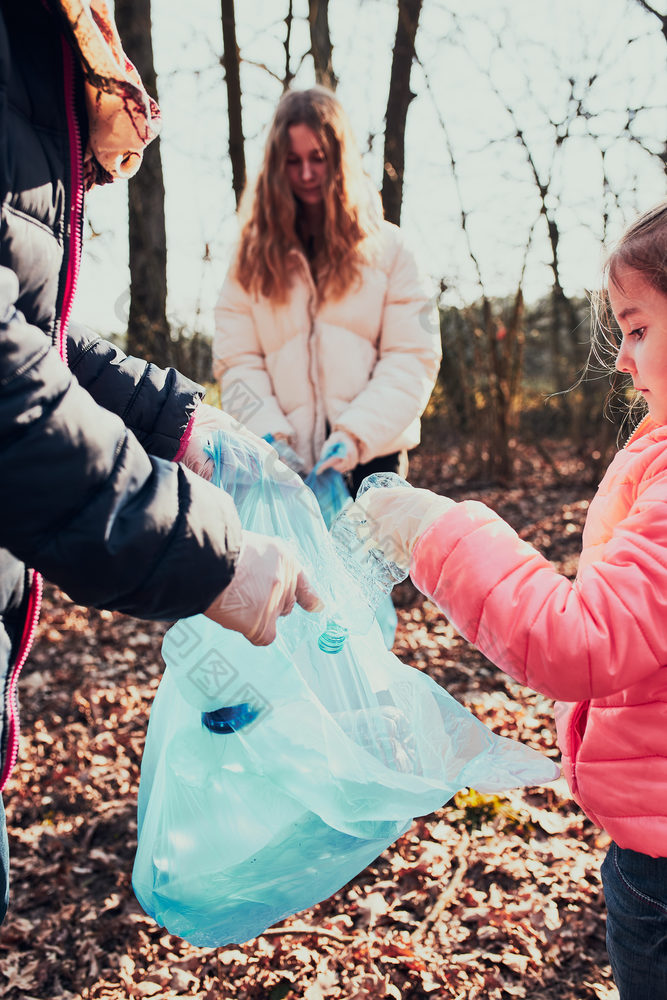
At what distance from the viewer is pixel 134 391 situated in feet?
5.08

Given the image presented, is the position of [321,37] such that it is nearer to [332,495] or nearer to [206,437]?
[332,495]

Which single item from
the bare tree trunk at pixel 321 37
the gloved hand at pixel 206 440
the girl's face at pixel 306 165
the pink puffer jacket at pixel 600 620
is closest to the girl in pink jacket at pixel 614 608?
the pink puffer jacket at pixel 600 620

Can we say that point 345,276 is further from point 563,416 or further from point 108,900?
point 563,416

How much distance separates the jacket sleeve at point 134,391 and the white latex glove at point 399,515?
1.60 feet

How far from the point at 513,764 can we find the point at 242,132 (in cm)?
691

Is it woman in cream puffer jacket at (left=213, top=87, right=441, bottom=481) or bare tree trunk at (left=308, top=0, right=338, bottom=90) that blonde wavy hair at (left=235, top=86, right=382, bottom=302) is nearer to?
woman in cream puffer jacket at (left=213, top=87, right=441, bottom=481)

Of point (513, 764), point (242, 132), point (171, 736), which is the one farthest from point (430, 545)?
point (242, 132)

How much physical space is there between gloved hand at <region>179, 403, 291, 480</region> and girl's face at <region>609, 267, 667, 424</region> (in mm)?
831

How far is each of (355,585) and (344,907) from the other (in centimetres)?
131

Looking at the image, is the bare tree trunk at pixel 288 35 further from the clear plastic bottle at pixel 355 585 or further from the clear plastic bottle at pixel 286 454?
the clear plastic bottle at pixel 355 585

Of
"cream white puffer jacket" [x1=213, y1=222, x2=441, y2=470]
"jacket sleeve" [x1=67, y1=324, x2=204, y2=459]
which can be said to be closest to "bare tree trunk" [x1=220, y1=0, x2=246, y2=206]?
"cream white puffer jacket" [x1=213, y1=222, x2=441, y2=470]

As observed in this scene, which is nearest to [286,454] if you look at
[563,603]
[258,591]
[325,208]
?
[325,208]

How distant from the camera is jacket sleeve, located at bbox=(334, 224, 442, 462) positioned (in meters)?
2.85

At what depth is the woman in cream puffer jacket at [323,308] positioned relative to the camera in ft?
9.36
